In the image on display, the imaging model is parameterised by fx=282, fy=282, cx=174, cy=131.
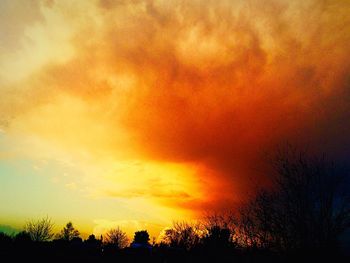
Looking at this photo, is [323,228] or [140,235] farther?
[140,235]

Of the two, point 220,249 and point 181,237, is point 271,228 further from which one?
point 181,237

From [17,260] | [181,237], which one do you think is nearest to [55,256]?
[17,260]

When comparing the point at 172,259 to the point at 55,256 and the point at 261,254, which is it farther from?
the point at 261,254

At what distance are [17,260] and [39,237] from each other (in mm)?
51259

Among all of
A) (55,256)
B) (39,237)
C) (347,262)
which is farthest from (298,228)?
(39,237)

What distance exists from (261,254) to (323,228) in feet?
25.6

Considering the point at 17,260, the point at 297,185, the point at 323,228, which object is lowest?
the point at 17,260

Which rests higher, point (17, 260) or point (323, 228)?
point (323, 228)

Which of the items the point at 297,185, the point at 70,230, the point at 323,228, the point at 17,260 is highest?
the point at 70,230

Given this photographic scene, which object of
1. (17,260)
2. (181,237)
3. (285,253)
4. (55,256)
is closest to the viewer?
(285,253)

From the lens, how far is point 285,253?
2184 cm

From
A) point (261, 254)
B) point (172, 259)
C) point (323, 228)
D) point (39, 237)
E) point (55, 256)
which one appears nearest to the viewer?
point (323, 228)

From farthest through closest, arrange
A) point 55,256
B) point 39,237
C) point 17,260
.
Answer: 1. point 39,237
2. point 55,256
3. point 17,260

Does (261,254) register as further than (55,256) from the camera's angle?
No
